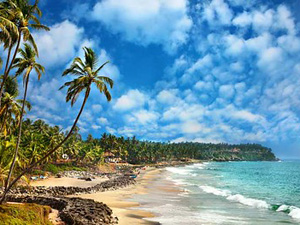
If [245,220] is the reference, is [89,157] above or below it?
above

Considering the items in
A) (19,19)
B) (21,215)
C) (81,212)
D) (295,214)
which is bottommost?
(295,214)

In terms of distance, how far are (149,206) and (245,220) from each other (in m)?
9.96

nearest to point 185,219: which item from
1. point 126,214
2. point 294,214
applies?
point 126,214

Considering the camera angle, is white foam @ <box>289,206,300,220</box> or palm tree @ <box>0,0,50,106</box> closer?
palm tree @ <box>0,0,50,106</box>

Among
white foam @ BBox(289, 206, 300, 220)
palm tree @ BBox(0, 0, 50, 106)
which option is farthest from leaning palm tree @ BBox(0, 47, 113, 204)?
white foam @ BBox(289, 206, 300, 220)

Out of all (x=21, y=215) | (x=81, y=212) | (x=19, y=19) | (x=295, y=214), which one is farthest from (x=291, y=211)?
(x=19, y=19)

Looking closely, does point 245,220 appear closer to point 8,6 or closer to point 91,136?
point 8,6

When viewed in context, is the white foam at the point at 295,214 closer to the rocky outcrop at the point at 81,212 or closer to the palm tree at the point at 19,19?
the rocky outcrop at the point at 81,212

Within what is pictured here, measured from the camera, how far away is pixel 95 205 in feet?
75.3

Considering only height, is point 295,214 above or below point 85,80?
below

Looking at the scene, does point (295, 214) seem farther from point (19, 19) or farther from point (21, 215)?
point (19, 19)

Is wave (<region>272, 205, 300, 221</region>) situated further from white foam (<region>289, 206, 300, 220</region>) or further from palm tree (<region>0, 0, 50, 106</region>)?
palm tree (<region>0, 0, 50, 106</region>)

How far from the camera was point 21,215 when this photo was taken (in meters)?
13.0

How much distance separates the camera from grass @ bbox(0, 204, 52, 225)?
12119 mm
